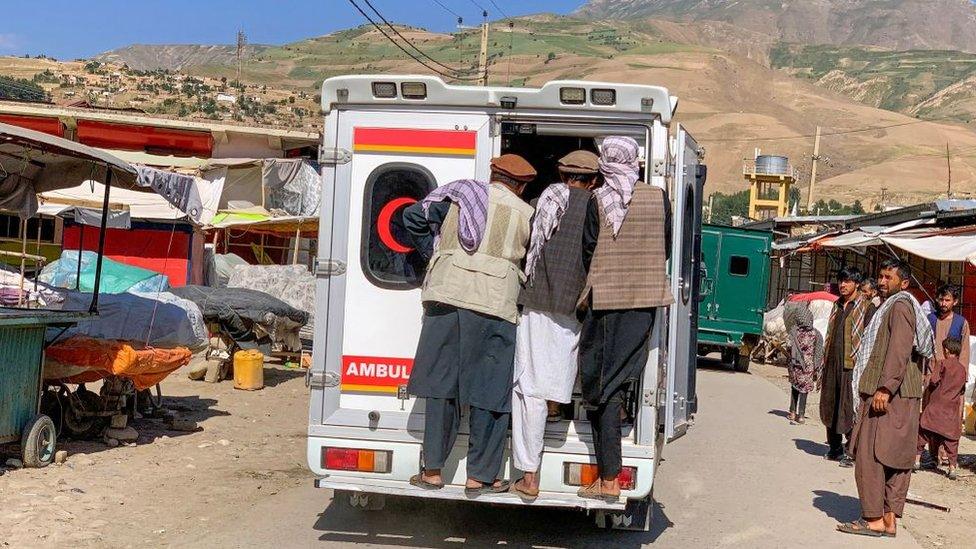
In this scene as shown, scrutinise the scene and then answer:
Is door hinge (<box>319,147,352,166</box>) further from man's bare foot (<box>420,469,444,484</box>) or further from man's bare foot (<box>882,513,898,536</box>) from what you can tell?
man's bare foot (<box>882,513,898,536</box>)

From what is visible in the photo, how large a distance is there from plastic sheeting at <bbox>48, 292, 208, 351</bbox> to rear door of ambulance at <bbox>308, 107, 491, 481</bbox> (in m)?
4.07

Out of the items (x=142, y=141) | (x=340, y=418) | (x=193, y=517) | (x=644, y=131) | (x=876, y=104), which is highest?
(x=876, y=104)

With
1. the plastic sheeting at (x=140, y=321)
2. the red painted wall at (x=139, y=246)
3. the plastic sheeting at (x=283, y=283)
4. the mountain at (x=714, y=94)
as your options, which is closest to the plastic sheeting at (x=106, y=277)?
the plastic sheeting at (x=283, y=283)

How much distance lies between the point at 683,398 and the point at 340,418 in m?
2.40

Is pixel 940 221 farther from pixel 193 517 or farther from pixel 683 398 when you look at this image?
pixel 193 517

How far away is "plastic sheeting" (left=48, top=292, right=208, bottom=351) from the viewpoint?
1047cm

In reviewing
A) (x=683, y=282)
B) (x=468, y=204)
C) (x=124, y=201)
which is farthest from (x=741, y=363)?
(x=468, y=204)

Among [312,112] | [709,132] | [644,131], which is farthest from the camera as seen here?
[709,132]

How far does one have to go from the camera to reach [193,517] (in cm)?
790

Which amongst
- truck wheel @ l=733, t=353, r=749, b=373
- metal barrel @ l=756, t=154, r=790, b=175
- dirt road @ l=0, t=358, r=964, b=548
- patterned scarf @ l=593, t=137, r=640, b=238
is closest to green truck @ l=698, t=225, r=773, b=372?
truck wheel @ l=733, t=353, r=749, b=373

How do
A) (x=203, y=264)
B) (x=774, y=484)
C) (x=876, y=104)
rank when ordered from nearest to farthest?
(x=774, y=484)
(x=203, y=264)
(x=876, y=104)

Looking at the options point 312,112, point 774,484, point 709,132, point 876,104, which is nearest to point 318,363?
point 774,484

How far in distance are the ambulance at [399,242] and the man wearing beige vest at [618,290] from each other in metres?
0.19

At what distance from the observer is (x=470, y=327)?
21.6ft
